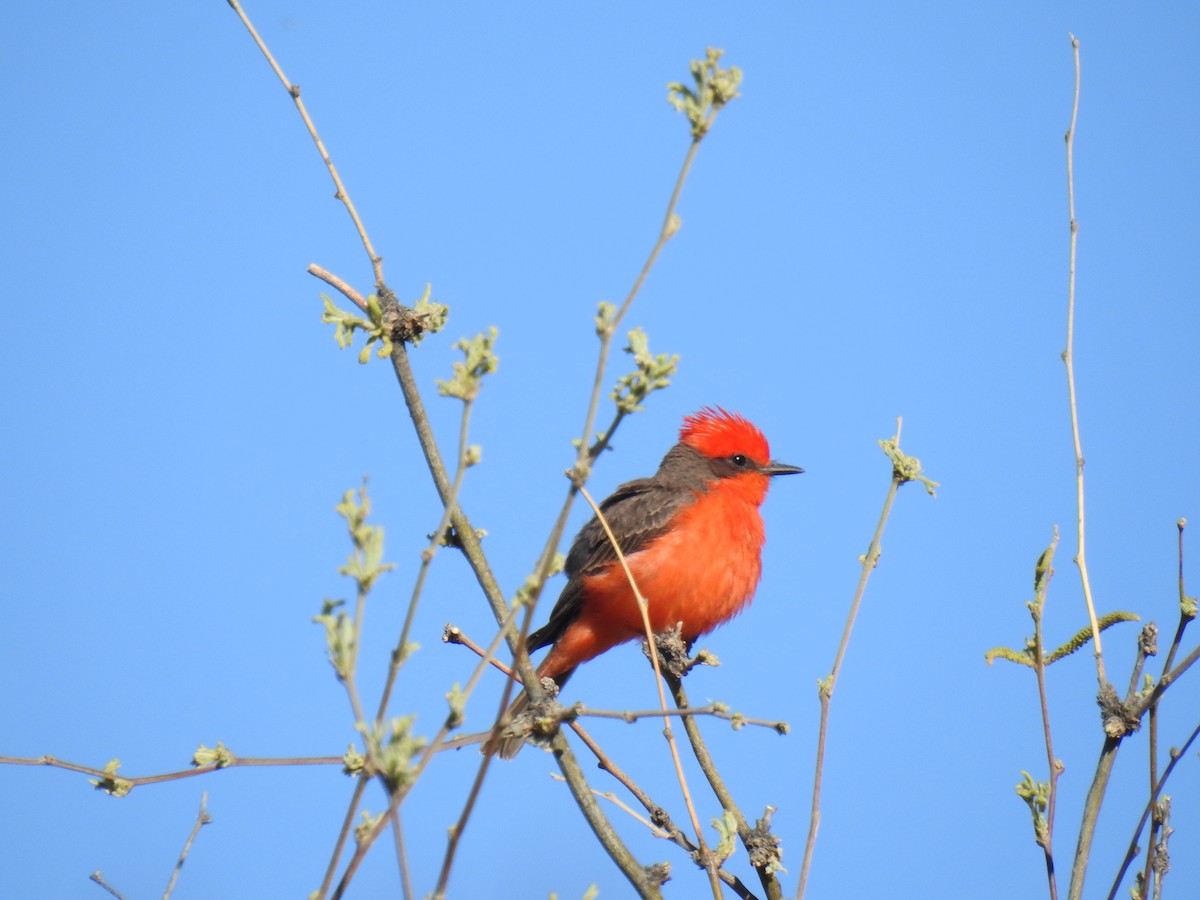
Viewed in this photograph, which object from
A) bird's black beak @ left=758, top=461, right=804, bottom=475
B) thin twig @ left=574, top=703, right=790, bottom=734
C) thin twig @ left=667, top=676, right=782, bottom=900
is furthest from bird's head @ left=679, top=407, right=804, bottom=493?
thin twig @ left=574, top=703, right=790, bottom=734

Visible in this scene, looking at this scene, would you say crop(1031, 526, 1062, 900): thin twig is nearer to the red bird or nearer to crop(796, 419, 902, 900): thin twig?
crop(796, 419, 902, 900): thin twig

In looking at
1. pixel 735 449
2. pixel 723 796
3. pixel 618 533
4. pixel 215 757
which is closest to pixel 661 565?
pixel 618 533

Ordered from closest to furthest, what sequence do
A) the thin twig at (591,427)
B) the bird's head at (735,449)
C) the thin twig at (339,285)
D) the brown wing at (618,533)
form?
the thin twig at (591,427) < the thin twig at (339,285) < the brown wing at (618,533) < the bird's head at (735,449)

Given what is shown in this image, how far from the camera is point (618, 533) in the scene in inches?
306

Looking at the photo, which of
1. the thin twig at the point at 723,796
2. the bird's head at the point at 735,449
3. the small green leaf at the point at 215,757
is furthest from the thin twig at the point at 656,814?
the bird's head at the point at 735,449

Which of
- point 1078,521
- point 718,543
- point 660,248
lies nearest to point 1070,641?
point 1078,521

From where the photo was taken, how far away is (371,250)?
118 inches

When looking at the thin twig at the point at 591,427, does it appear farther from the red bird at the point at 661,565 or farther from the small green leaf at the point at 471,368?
the red bird at the point at 661,565

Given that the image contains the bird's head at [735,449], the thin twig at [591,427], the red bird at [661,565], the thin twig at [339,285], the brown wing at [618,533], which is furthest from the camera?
the bird's head at [735,449]

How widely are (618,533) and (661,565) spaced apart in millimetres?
426

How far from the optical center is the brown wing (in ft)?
24.8

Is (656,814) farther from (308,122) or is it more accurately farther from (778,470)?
(778,470)

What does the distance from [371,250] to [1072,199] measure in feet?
6.79

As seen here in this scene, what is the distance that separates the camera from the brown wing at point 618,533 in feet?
24.8
